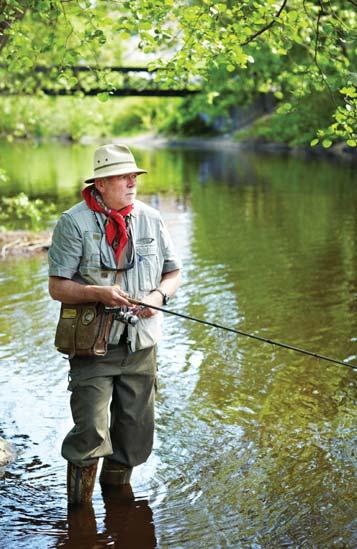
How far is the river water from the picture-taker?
5.49 meters

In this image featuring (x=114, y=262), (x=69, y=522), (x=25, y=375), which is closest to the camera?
(x=114, y=262)

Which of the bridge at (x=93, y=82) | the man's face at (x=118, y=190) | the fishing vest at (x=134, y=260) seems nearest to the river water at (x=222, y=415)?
the fishing vest at (x=134, y=260)

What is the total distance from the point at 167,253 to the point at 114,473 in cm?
150

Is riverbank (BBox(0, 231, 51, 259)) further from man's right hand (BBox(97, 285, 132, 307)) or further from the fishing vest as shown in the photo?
man's right hand (BBox(97, 285, 132, 307))

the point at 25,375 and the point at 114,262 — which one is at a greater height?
the point at 114,262

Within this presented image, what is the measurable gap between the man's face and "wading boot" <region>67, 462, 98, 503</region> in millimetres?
1555

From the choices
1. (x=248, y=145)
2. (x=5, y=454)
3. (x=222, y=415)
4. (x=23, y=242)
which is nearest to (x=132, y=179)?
(x=5, y=454)

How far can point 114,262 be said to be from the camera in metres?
5.18

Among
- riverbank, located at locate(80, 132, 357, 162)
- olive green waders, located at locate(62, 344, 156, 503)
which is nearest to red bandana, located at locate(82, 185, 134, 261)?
olive green waders, located at locate(62, 344, 156, 503)

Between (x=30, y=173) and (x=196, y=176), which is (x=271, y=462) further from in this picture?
(x=30, y=173)

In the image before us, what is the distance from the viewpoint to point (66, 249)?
511 centimetres

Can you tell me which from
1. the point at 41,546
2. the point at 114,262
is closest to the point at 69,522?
the point at 41,546

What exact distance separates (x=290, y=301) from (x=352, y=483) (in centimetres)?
581

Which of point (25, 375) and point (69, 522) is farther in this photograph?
point (25, 375)
